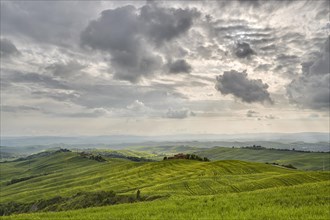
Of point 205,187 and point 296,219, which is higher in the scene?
point 296,219

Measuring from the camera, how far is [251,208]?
29.5 meters

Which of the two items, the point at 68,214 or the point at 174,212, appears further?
the point at 68,214

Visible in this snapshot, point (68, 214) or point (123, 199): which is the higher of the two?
point (68, 214)

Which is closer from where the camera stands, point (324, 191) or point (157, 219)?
point (157, 219)

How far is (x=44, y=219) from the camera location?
3048cm

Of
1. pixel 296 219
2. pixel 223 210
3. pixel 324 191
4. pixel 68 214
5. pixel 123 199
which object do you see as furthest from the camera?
pixel 123 199

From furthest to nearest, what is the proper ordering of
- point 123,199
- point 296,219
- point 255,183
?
1. point 255,183
2. point 123,199
3. point 296,219

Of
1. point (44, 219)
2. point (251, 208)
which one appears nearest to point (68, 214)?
point (44, 219)

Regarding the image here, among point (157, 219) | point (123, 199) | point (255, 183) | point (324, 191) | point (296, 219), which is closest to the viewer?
point (296, 219)

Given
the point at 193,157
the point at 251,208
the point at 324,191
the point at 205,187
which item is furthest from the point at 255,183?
the point at 193,157

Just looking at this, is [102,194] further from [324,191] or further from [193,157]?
[193,157]

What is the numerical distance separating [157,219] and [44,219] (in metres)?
12.0

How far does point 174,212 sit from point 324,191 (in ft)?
69.7

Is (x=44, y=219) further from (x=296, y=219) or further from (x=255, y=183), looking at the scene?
(x=255, y=183)
